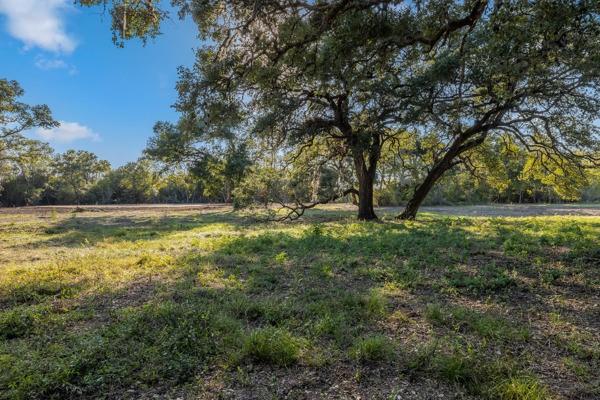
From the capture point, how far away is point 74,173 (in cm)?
6656

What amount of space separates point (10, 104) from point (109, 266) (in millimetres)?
21282

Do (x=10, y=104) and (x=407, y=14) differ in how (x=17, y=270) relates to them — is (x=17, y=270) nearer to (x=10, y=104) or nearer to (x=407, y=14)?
(x=407, y=14)

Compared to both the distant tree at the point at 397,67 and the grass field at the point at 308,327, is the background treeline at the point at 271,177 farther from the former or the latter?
the grass field at the point at 308,327

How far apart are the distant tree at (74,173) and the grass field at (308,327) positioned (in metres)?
67.7

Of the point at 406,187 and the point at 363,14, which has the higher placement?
the point at 363,14

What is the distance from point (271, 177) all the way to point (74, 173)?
63497 millimetres

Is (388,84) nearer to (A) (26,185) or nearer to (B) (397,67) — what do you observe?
(B) (397,67)

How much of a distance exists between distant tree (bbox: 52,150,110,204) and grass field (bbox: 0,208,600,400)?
67.7m

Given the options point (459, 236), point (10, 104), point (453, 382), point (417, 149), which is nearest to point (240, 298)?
point (453, 382)

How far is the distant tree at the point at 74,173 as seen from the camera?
65.8 metres

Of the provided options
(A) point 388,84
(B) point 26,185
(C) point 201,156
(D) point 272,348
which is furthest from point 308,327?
(B) point 26,185

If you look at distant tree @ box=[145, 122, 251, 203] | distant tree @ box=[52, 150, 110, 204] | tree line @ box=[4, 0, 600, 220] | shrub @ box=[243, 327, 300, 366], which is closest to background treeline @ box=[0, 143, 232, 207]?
distant tree @ box=[52, 150, 110, 204]

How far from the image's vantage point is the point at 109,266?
26.8 feet

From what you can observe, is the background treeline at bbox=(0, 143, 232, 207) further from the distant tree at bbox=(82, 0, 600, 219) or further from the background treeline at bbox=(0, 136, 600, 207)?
the distant tree at bbox=(82, 0, 600, 219)
